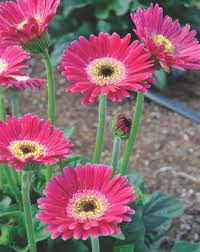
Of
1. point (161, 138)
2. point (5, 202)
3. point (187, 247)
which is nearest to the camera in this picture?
Result: point (187, 247)

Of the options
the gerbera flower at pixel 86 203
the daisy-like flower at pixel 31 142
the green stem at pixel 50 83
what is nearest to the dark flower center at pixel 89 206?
the gerbera flower at pixel 86 203

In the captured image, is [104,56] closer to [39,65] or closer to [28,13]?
[28,13]

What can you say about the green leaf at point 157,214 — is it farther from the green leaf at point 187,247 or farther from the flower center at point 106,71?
the flower center at point 106,71

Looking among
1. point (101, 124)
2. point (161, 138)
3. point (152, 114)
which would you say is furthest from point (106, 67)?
point (152, 114)

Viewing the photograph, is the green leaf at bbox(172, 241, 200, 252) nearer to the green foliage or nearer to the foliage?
the green foliage

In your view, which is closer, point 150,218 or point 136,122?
point 136,122

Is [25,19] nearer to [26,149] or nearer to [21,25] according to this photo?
[21,25]
